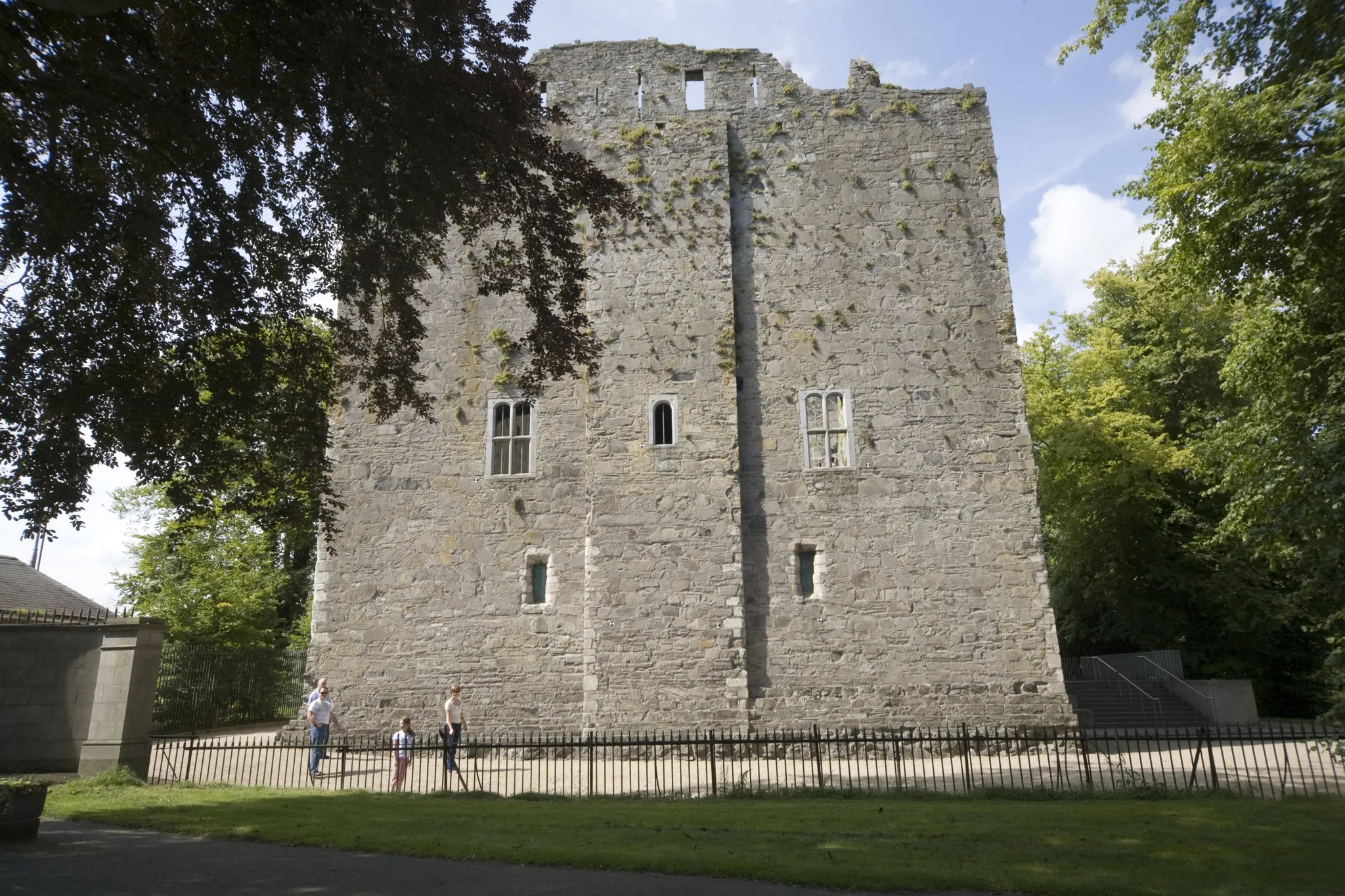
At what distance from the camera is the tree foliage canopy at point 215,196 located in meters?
7.46

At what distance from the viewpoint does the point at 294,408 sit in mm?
9281

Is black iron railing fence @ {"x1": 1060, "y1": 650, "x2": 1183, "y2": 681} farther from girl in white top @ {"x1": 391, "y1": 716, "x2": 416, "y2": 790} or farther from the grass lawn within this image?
girl in white top @ {"x1": 391, "y1": 716, "x2": 416, "y2": 790}

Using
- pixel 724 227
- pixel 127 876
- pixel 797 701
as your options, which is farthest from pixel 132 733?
pixel 724 227

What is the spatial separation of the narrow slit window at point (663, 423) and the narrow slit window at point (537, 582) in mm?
3238

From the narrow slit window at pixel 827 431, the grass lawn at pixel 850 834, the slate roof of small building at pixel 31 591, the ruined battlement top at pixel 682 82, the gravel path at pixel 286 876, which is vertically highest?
the ruined battlement top at pixel 682 82

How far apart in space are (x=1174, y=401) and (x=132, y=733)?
2803cm

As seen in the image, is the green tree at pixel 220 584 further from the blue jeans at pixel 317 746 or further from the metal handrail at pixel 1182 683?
the metal handrail at pixel 1182 683

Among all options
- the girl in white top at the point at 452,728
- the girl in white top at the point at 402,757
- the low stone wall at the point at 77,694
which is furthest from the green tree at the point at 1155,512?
the low stone wall at the point at 77,694

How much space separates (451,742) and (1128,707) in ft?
49.6

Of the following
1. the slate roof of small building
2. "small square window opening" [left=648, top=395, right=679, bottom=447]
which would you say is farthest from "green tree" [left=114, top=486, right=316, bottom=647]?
"small square window opening" [left=648, top=395, right=679, bottom=447]

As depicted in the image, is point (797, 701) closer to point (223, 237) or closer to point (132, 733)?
point (132, 733)

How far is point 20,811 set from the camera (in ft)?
28.1

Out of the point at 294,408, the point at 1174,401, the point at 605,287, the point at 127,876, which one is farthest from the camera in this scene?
the point at 1174,401

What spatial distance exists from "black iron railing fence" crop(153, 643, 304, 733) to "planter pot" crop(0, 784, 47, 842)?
32.8ft
